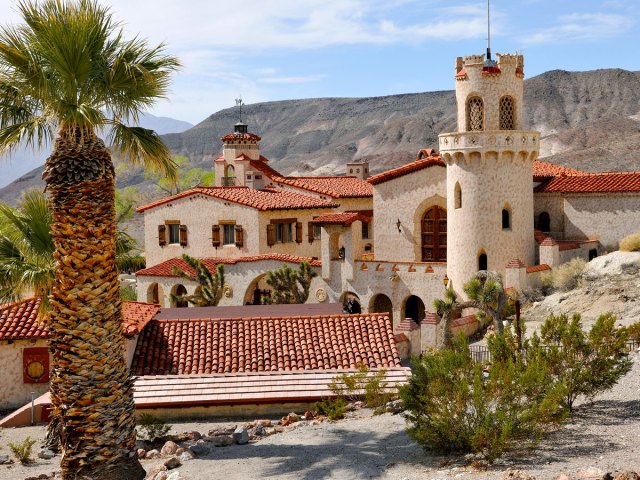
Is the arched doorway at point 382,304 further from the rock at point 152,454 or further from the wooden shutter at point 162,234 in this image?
the rock at point 152,454

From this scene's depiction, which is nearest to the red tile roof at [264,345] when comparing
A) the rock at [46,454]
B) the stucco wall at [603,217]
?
the rock at [46,454]

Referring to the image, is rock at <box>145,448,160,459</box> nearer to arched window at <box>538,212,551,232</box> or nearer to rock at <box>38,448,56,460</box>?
rock at <box>38,448,56,460</box>

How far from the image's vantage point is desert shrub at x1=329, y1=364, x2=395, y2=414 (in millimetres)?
19984

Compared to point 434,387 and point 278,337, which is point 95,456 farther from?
point 278,337

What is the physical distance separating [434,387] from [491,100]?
70.1ft

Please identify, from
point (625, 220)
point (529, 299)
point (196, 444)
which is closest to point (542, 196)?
point (625, 220)

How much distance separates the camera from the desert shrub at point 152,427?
18.4 metres

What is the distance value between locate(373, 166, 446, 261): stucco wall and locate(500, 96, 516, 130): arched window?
4364mm

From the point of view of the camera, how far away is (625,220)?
3525cm

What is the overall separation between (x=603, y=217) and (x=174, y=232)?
20.8 metres

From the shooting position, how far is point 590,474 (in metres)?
12.2

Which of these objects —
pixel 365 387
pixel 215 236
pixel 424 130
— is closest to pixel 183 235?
pixel 215 236

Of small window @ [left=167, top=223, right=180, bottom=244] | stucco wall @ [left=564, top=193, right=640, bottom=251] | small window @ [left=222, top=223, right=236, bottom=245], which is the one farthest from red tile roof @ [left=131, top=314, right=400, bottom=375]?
small window @ [left=167, top=223, right=180, bottom=244]

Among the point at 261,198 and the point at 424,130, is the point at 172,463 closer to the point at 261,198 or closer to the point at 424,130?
the point at 261,198
